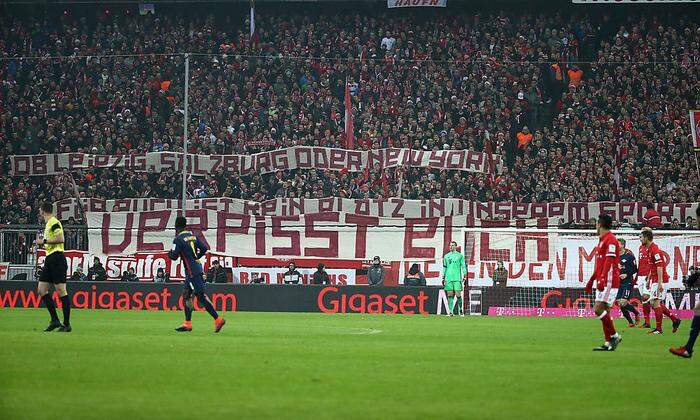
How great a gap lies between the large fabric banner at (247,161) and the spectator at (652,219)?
6.08 meters

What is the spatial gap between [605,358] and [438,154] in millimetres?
24820

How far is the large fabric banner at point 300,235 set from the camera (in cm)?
3531

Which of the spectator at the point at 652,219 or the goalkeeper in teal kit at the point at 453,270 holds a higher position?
the spectator at the point at 652,219

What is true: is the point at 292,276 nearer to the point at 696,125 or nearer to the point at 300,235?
the point at 300,235

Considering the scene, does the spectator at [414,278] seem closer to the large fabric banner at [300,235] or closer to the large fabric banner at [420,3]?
the large fabric banner at [300,235]

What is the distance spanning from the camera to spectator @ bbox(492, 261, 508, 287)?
1353 inches

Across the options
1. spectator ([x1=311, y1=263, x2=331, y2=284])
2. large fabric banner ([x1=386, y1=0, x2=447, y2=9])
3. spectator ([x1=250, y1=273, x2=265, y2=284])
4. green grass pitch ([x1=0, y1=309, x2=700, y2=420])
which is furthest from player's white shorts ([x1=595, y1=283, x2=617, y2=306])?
large fabric banner ([x1=386, y1=0, x2=447, y2=9])

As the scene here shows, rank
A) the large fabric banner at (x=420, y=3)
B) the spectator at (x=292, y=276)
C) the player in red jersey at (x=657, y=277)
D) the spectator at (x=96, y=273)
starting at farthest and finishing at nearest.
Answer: the large fabric banner at (x=420, y=3)
the spectator at (x=96, y=273)
the spectator at (x=292, y=276)
the player in red jersey at (x=657, y=277)

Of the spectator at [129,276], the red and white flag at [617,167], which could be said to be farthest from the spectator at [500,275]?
the spectator at [129,276]

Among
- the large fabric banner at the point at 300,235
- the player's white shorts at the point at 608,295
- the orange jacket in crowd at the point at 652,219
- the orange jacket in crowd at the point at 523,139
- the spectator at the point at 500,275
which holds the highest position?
the orange jacket in crowd at the point at 523,139

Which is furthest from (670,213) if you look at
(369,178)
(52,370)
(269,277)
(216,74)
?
(52,370)

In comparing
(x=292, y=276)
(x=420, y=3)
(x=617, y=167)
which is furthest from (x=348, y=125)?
(x=617, y=167)

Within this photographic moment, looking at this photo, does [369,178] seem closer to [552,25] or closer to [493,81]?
[493,81]

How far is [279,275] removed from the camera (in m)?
35.9
